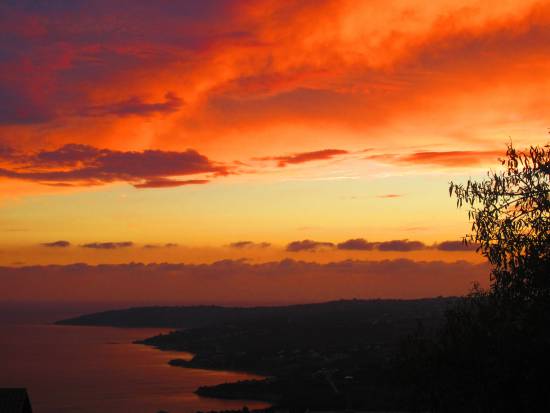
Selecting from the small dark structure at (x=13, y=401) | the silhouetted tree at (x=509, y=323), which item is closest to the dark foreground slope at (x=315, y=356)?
the silhouetted tree at (x=509, y=323)

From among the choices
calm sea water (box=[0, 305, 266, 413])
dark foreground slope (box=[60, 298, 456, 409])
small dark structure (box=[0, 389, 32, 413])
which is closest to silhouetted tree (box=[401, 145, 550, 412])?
dark foreground slope (box=[60, 298, 456, 409])

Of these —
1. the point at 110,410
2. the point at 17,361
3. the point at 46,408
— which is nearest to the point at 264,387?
the point at 110,410

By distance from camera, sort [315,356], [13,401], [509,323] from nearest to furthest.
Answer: [509,323] < [13,401] < [315,356]

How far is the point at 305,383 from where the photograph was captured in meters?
101

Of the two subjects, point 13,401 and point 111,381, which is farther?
point 111,381

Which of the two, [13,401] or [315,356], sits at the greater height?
[13,401]

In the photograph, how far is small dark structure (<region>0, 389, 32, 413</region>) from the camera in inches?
1039

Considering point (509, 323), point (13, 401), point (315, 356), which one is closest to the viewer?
point (509, 323)

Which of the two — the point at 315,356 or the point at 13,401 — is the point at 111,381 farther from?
the point at 13,401

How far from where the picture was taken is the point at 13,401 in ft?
87.5

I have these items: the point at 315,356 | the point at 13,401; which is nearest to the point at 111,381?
the point at 315,356

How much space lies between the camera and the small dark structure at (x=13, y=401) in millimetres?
26391

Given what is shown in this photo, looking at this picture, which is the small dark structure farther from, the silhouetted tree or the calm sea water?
the calm sea water

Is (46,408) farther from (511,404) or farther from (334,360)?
(511,404)
